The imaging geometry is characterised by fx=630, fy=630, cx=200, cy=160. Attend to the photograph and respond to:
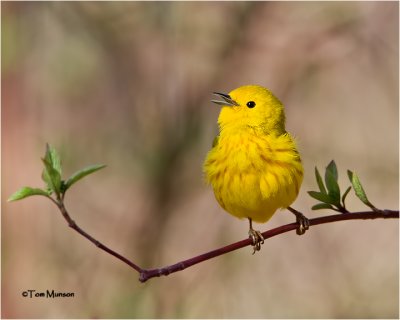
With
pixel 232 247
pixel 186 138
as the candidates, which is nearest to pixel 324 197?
→ pixel 232 247

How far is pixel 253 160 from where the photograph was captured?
2.88 metres

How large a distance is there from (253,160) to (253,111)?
0.29 metres

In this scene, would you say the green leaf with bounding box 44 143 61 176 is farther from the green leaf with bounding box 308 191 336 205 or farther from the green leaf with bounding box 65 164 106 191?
the green leaf with bounding box 308 191 336 205

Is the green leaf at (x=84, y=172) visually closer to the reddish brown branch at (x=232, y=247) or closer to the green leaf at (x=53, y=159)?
the green leaf at (x=53, y=159)

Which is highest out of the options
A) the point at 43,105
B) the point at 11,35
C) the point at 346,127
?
the point at 11,35

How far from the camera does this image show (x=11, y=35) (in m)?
4.88

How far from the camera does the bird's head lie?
303 centimetres

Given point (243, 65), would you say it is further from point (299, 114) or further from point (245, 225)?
point (245, 225)

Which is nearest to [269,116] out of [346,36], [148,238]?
[148,238]

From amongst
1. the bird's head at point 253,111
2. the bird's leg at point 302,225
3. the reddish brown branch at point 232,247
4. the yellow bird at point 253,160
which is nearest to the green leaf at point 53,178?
the reddish brown branch at point 232,247

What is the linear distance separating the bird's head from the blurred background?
222 cm

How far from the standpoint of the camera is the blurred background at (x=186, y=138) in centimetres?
511

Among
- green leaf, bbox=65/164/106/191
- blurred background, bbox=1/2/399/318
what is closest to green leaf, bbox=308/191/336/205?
green leaf, bbox=65/164/106/191

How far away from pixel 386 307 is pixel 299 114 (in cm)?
198
